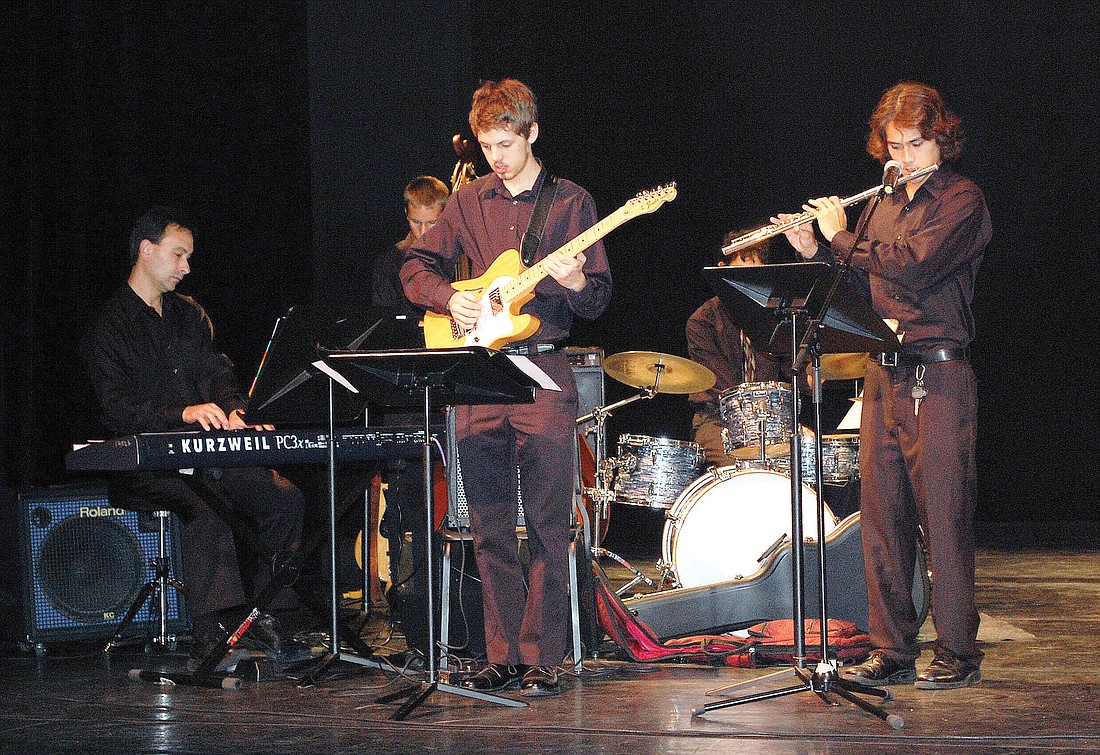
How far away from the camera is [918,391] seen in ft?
12.7

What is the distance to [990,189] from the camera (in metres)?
7.84

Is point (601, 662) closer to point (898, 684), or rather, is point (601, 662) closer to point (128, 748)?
point (898, 684)

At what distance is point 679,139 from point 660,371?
8.95 feet

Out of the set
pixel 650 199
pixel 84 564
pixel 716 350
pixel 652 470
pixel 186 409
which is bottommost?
pixel 84 564

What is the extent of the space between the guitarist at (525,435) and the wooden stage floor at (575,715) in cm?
22

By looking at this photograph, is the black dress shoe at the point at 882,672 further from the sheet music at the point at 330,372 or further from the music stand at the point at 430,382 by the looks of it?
the sheet music at the point at 330,372

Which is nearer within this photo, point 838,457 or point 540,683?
point 540,683

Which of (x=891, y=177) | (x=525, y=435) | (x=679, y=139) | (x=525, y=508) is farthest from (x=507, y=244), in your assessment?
(x=679, y=139)

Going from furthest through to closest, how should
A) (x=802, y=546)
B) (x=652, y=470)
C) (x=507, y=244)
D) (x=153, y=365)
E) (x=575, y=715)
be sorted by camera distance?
(x=652, y=470)
(x=153, y=365)
(x=507, y=244)
(x=575, y=715)
(x=802, y=546)

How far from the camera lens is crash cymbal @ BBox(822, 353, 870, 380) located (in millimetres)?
5137

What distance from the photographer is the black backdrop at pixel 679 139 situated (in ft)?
23.8

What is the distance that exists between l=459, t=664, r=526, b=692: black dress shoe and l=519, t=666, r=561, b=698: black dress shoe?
48mm

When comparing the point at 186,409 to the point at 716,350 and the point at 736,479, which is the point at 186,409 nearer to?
the point at 736,479

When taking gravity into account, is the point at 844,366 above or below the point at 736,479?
above
